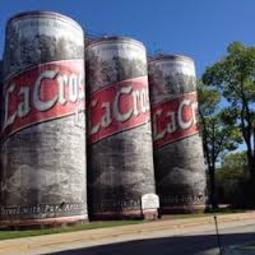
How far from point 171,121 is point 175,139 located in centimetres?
166

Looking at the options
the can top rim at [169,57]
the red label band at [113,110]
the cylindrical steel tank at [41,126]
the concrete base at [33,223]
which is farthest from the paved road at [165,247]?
the can top rim at [169,57]

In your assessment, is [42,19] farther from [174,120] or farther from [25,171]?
[174,120]

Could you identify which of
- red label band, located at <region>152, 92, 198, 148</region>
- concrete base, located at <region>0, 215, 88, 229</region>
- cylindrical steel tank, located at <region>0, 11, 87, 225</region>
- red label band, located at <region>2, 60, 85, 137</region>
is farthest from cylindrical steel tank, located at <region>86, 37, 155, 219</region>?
concrete base, located at <region>0, 215, 88, 229</region>

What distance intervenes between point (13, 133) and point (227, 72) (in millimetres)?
25229

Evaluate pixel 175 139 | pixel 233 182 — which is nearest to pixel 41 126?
pixel 175 139

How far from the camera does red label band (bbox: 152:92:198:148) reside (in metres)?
46.3

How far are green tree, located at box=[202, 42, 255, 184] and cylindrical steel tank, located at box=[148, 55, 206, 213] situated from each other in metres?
5.17

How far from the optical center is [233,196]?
63.4m

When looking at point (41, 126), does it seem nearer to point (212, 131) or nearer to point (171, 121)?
point (171, 121)

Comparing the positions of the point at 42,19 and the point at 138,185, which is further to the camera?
the point at 138,185

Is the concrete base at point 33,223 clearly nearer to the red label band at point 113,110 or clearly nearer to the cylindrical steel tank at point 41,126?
the cylindrical steel tank at point 41,126

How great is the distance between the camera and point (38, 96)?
3375cm

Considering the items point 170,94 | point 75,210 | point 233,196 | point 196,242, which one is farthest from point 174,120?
point 196,242

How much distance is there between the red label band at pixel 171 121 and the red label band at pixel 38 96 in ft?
42.2
